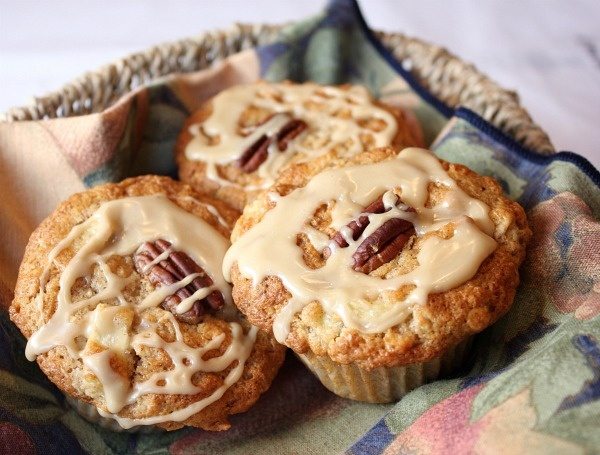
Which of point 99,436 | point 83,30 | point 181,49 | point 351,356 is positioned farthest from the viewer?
point 83,30

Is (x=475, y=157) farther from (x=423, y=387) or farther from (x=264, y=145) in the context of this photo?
(x=423, y=387)

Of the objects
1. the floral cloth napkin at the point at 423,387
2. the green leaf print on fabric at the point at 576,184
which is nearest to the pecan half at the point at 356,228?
the floral cloth napkin at the point at 423,387

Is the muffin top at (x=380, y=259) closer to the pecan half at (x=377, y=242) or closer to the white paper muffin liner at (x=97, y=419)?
the pecan half at (x=377, y=242)

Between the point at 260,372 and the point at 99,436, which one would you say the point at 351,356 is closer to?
the point at 260,372

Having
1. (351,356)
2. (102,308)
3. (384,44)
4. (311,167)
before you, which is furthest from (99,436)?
(384,44)

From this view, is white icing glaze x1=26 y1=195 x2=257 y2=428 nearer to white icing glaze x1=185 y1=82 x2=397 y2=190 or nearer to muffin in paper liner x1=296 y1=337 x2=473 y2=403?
muffin in paper liner x1=296 y1=337 x2=473 y2=403

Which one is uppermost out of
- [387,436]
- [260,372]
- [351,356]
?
[351,356]
